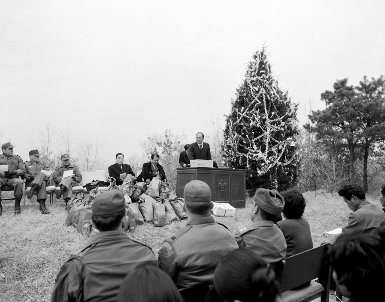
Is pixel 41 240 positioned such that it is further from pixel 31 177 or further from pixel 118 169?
pixel 31 177

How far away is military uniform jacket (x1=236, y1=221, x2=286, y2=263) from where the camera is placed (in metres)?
2.89

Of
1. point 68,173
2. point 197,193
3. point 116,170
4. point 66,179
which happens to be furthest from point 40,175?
point 197,193

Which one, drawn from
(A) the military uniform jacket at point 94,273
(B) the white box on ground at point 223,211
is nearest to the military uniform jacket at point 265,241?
(A) the military uniform jacket at point 94,273

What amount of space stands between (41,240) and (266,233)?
393cm

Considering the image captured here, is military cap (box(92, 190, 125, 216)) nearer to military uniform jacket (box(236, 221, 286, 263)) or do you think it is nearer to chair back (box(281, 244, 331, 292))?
military uniform jacket (box(236, 221, 286, 263))

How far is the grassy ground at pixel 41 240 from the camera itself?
4.22m

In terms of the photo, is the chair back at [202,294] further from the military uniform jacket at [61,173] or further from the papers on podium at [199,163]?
the military uniform jacket at [61,173]

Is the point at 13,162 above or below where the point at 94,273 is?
above

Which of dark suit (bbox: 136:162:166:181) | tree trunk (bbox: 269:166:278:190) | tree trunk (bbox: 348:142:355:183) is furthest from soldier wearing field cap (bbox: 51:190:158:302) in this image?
tree trunk (bbox: 348:142:355:183)

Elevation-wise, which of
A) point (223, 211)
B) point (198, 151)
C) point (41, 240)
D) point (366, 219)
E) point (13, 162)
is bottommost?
point (223, 211)

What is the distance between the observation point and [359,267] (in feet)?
4.98

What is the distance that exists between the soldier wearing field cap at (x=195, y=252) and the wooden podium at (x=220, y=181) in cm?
615

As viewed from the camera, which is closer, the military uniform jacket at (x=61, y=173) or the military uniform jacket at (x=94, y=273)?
the military uniform jacket at (x=94, y=273)

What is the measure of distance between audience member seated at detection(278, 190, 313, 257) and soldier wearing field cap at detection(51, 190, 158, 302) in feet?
5.52
